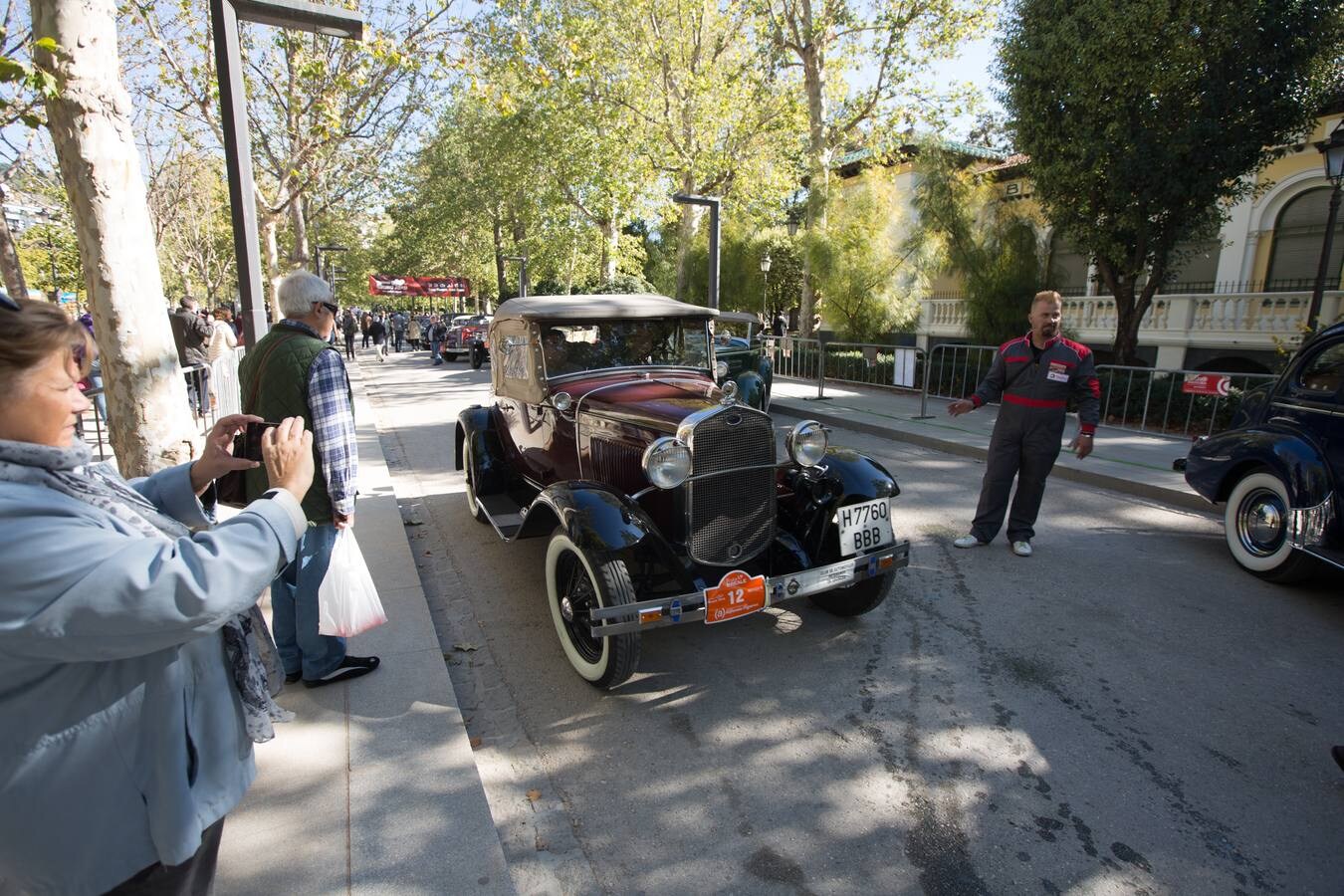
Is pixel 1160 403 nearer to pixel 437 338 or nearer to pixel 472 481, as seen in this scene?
pixel 472 481

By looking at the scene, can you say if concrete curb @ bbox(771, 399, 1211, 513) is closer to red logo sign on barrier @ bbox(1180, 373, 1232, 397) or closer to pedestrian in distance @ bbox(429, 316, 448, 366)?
red logo sign on barrier @ bbox(1180, 373, 1232, 397)

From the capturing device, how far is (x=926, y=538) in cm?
550

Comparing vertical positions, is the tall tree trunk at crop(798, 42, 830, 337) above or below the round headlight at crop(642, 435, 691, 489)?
above

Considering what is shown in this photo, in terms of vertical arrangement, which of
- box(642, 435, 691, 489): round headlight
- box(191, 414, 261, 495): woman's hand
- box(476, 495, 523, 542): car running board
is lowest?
box(476, 495, 523, 542): car running board

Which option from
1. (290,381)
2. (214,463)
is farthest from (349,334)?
(214,463)

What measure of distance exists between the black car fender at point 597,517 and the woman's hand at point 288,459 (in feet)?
5.63

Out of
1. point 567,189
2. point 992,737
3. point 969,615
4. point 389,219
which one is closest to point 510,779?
point 992,737

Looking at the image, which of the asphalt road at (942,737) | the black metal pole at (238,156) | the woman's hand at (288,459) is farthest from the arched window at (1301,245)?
the woman's hand at (288,459)

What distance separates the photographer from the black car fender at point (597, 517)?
3.17m

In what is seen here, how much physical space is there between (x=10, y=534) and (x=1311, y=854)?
3676mm

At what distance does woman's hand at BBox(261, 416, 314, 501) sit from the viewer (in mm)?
1509

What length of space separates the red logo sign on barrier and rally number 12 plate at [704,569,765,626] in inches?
286

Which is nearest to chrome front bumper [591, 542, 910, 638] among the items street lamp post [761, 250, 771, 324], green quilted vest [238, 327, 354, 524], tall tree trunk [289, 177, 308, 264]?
green quilted vest [238, 327, 354, 524]

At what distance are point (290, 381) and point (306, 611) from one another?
3.32 feet
